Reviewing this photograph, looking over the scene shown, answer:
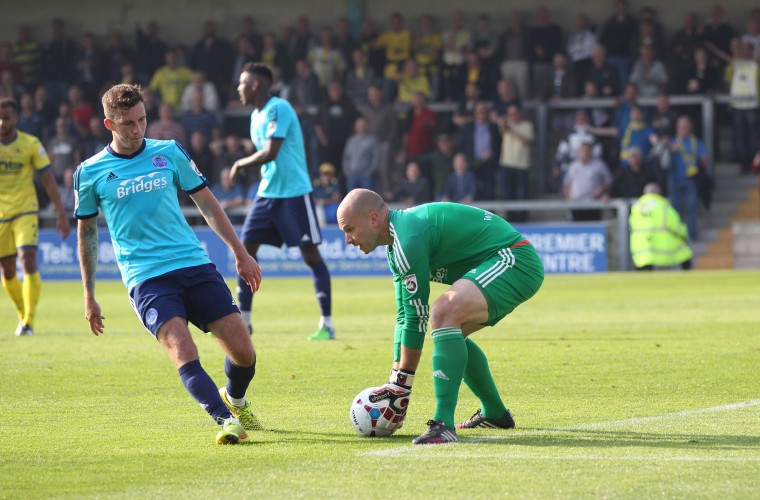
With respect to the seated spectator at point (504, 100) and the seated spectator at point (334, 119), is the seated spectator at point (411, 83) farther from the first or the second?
the seated spectator at point (504, 100)

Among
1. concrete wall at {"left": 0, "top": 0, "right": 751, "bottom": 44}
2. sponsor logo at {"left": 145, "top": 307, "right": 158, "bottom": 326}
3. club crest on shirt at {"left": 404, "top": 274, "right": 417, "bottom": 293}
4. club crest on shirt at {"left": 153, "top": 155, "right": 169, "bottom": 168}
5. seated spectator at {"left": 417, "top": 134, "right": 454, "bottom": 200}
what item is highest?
concrete wall at {"left": 0, "top": 0, "right": 751, "bottom": 44}

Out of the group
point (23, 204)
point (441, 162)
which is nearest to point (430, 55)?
point (441, 162)

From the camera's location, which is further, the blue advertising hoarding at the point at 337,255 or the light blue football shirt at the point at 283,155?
the blue advertising hoarding at the point at 337,255

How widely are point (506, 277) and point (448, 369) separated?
2.25 ft

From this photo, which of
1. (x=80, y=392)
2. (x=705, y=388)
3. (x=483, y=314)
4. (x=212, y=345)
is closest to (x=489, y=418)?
(x=483, y=314)

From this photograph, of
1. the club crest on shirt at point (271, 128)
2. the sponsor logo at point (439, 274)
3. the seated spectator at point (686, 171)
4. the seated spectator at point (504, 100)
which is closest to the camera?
the sponsor logo at point (439, 274)

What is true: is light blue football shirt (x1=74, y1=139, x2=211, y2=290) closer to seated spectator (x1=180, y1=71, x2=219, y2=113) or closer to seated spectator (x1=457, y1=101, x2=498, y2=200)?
seated spectator (x1=457, y1=101, x2=498, y2=200)

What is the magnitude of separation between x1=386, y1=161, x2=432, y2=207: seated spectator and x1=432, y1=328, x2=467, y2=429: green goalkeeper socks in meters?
19.2

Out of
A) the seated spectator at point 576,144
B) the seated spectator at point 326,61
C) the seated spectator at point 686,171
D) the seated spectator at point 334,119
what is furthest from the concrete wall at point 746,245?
the seated spectator at point 326,61

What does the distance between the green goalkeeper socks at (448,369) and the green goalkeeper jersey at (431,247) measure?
15 centimetres

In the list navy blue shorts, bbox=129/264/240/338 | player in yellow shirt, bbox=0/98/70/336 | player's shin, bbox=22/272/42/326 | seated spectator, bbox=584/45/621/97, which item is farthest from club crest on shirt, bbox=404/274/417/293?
seated spectator, bbox=584/45/621/97

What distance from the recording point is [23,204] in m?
14.8

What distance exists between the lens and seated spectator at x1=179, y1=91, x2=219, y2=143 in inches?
1098

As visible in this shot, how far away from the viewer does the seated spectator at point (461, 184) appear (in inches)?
1018
